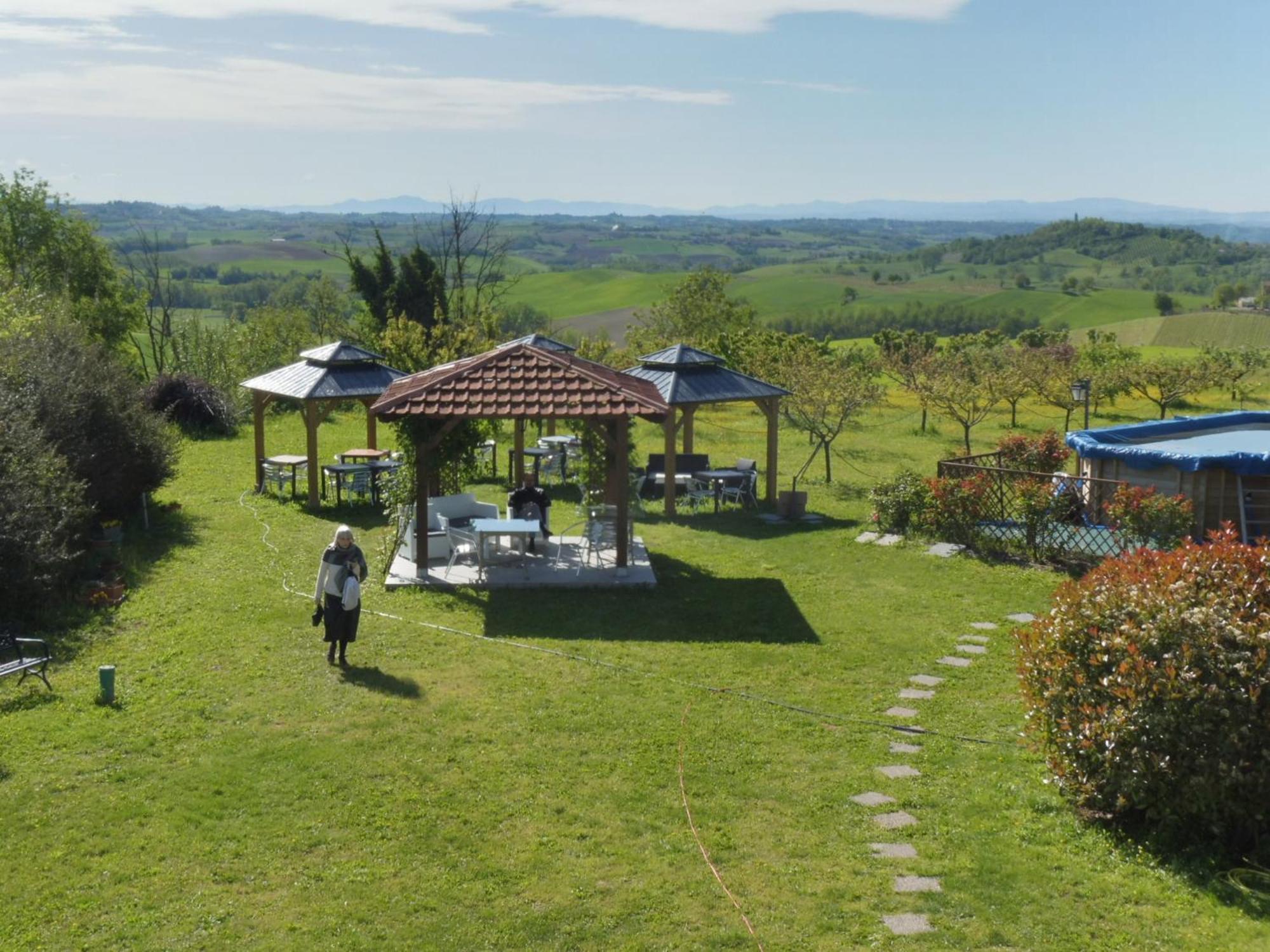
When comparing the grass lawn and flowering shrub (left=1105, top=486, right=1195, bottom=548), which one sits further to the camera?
flowering shrub (left=1105, top=486, right=1195, bottom=548)

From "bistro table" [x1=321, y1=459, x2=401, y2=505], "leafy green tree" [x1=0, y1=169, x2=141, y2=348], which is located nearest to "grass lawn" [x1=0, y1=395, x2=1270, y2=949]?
"bistro table" [x1=321, y1=459, x2=401, y2=505]

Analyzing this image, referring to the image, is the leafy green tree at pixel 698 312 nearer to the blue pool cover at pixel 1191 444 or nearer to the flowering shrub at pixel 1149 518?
the blue pool cover at pixel 1191 444

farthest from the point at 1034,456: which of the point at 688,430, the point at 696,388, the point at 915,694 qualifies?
the point at 915,694

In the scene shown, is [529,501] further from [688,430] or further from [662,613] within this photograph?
[688,430]

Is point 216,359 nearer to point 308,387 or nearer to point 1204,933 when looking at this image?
point 308,387

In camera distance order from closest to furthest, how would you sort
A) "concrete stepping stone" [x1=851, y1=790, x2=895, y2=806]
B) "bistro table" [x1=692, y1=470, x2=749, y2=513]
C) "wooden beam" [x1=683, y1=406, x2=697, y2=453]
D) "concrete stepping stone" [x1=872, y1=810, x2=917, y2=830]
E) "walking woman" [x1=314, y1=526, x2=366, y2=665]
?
"concrete stepping stone" [x1=872, y1=810, x2=917, y2=830] → "concrete stepping stone" [x1=851, y1=790, x2=895, y2=806] → "walking woman" [x1=314, y1=526, x2=366, y2=665] → "bistro table" [x1=692, y1=470, x2=749, y2=513] → "wooden beam" [x1=683, y1=406, x2=697, y2=453]

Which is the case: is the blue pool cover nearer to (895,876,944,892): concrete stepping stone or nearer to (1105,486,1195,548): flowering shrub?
(1105,486,1195,548): flowering shrub
